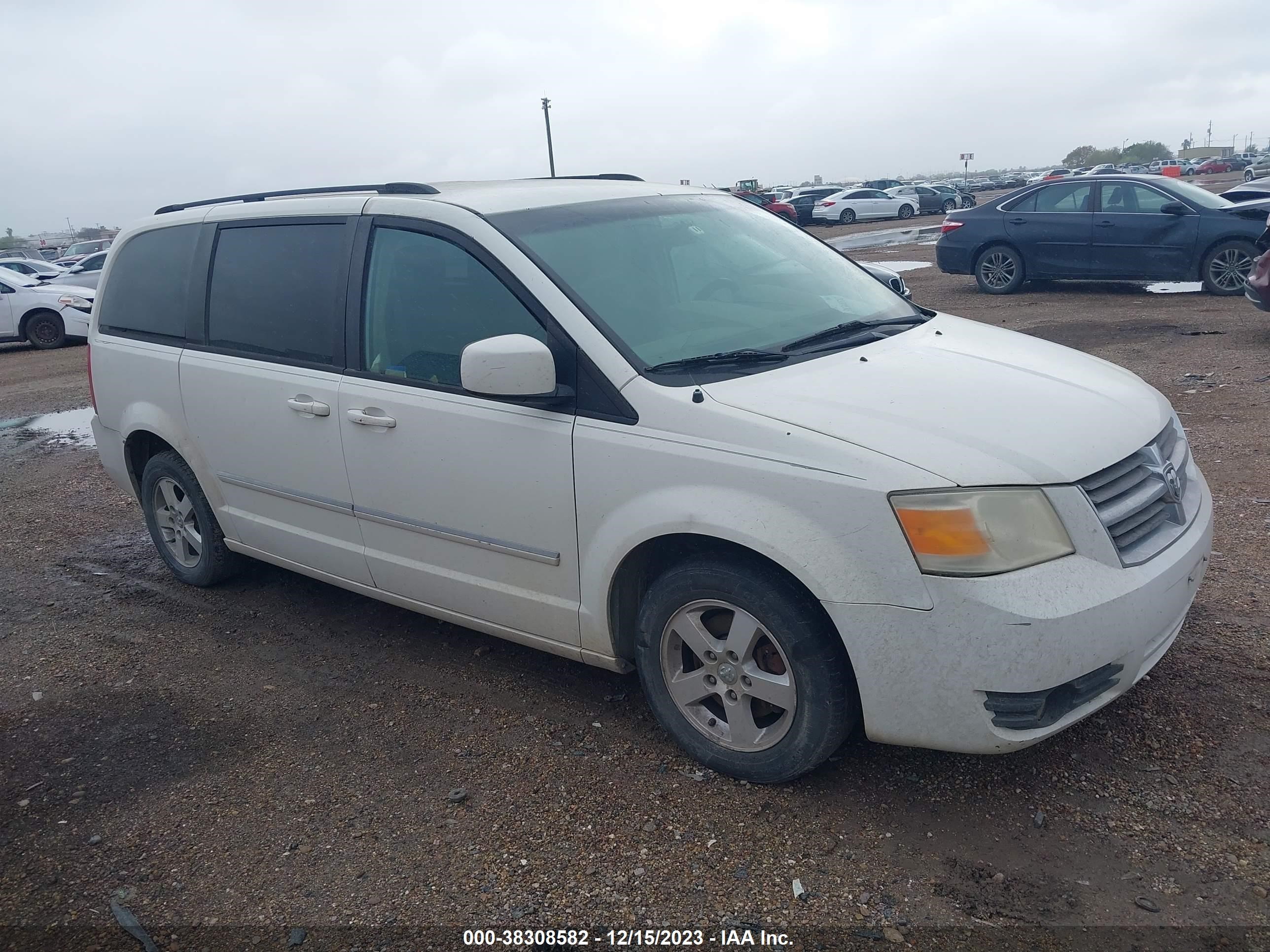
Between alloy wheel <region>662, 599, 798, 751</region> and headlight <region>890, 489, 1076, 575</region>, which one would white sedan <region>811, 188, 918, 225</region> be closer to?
alloy wheel <region>662, 599, 798, 751</region>

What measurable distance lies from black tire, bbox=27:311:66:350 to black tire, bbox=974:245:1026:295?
13.9m

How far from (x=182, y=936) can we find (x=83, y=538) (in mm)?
4159

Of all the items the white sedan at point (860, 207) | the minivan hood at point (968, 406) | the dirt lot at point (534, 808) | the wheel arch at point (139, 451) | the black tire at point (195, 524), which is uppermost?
the white sedan at point (860, 207)

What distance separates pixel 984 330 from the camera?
158 inches

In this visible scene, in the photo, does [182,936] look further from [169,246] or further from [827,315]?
[169,246]

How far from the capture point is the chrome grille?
9.23ft

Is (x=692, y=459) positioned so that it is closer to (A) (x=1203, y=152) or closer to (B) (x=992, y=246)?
(B) (x=992, y=246)

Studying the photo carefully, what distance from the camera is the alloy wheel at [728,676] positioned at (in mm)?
2992

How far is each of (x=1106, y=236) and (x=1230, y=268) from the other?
4.47ft

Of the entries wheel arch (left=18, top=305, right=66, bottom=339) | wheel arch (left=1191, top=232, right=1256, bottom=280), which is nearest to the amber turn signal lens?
wheel arch (left=1191, top=232, right=1256, bottom=280)

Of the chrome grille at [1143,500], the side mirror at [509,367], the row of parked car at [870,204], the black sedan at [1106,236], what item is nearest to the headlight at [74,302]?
the black sedan at [1106,236]

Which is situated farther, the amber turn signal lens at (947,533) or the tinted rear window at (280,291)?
the tinted rear window at (280,291)

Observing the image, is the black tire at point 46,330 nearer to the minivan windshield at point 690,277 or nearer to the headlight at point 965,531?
the minivan windshield at point 690,277

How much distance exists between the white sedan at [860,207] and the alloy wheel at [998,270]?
86.2 ft
